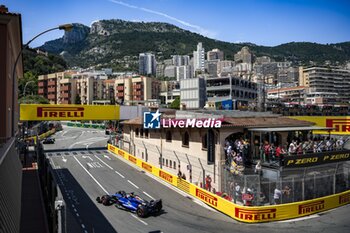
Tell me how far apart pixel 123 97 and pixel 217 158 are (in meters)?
111

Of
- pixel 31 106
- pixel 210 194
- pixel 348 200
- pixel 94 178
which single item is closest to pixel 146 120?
pixel 94 178

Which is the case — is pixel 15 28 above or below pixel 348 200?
above

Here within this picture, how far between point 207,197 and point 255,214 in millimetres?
4553

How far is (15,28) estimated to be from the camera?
2086 centimetres

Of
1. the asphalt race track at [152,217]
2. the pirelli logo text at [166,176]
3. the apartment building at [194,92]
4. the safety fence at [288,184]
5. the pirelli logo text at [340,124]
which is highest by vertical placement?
the apartment building at [194,92]

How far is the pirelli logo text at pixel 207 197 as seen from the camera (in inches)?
907

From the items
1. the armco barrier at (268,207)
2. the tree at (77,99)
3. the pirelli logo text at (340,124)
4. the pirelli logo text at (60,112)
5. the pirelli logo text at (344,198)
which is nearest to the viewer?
the armco barrier at (268,207)

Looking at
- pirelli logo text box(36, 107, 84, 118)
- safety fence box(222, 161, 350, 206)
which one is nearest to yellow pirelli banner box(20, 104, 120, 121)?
pirelli logo text box(36, 107, 84, 118)

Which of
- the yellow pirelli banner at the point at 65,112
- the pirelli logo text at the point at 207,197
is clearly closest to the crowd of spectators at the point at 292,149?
the pirelli logo text at the point at 207,197

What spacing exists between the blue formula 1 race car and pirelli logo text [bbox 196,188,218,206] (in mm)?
3869

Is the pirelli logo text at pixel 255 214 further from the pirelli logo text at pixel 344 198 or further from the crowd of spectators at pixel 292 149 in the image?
the pirelli logo text at pixel 344 198

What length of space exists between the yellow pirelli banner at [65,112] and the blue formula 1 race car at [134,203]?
2456 centimetres

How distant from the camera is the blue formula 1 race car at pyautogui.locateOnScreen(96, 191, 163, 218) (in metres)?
20.6

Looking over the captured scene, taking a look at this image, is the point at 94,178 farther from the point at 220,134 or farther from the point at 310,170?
the point at 310,170
